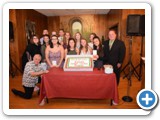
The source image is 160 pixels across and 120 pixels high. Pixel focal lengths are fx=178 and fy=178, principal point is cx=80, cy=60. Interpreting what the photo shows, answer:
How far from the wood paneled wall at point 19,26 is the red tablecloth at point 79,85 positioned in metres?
0.33

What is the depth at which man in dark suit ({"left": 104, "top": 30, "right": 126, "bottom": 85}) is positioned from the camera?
1666 millimetres

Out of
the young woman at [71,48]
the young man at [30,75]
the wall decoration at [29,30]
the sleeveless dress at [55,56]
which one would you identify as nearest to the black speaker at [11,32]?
the wall decoration at [29,30]

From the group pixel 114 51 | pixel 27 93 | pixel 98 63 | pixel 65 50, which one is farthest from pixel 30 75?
pixel 114 51

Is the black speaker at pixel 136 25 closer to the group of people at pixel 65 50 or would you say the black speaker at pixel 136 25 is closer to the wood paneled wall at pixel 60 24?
the wood paneled wall at pixel 60 24

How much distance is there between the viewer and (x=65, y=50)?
172 centimetres

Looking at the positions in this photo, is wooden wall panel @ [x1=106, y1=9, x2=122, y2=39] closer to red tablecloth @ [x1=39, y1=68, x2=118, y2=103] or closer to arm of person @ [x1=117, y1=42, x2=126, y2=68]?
arm of person @ [x1=117, y1=42, x2=126, y2=68]

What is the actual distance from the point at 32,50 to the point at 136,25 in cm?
100

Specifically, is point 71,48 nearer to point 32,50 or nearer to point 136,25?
point 32,50

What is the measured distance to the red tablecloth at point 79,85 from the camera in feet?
5.53

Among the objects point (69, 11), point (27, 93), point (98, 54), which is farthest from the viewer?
point (27, 93)

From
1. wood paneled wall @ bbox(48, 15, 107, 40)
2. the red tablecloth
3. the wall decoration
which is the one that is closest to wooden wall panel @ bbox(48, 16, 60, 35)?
wood paneled wall @ bbox(48, 15, 107, 40)

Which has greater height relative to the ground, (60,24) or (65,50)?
(60,24)

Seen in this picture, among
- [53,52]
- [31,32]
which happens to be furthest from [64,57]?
A: [31,32]

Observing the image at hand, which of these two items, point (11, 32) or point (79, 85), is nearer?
point (11, 32)
